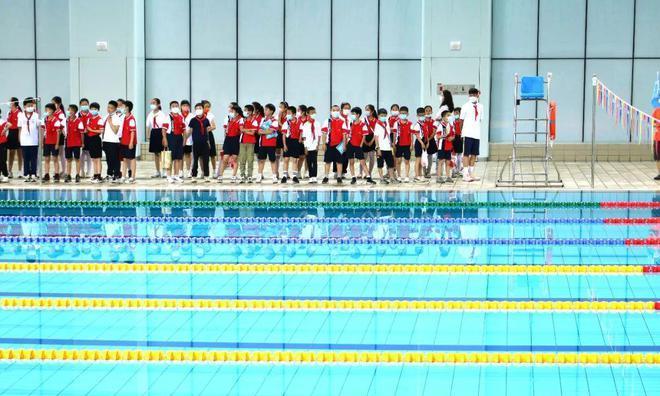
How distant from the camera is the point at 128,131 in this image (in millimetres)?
16938

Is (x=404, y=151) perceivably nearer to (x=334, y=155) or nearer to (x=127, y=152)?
(x=334, y=155)

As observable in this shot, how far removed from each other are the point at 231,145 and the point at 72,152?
2.49 m

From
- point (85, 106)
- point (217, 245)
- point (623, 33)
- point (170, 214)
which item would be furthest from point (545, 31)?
point (217, 245)

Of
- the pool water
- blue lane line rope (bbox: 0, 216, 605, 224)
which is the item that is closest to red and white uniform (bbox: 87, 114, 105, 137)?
the pool water

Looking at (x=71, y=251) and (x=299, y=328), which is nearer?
(x=299, y=328)

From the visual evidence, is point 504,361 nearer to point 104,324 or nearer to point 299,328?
point 299,328

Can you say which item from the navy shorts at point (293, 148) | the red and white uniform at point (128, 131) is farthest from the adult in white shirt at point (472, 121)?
the red and white uniform at point (128, 131)

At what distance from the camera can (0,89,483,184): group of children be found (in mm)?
17047

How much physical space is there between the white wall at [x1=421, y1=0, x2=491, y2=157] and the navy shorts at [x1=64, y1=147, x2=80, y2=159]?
789cm

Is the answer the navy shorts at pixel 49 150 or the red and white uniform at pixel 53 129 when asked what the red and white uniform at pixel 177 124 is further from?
the navy shorts at pixel 49 150

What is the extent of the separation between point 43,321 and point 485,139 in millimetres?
15637

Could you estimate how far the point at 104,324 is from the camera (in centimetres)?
776

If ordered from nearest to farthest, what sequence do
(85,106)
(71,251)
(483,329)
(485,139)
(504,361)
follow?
1. (504,361)
2. (483,329)
3. (71,251)
4. (85,106)
5. (485,139)

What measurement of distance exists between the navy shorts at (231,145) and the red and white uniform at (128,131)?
1.44 m
